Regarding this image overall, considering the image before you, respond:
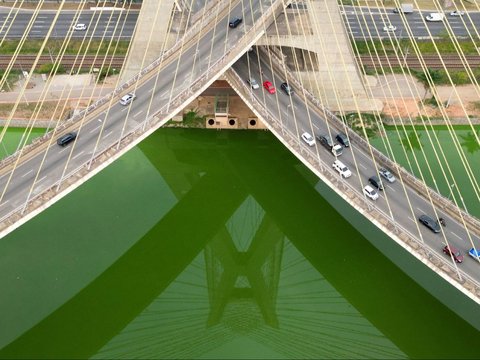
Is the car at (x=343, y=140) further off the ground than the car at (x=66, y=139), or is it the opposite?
the car at (x=66, y=139)

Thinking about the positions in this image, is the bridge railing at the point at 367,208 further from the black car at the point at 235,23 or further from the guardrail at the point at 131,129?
the black car at the point at 235,23

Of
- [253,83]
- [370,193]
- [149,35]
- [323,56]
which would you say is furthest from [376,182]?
[149,35]

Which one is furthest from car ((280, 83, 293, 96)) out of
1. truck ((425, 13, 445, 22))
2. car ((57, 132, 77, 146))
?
truck ((425, 13, 445, 22))

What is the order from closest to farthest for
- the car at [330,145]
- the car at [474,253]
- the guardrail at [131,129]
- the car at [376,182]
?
the car at [474,253], the guardrail at [131,129], the car at [376,182], the car at [330,145]

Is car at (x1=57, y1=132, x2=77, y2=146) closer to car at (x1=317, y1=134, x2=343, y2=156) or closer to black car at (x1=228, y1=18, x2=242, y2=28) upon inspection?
black car at (x1=228, y1=18, x2=242, y2=28)

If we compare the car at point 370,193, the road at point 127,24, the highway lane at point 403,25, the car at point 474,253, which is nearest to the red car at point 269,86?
the car at point 370,193

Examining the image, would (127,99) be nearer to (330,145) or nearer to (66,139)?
(66,139)
